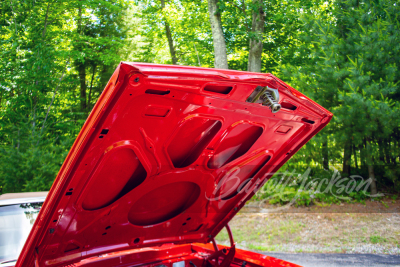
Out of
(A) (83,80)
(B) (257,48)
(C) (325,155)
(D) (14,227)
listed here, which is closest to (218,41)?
(B) (257,48)

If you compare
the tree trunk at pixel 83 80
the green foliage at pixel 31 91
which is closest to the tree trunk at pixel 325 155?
the green foliage at pixel 31 91

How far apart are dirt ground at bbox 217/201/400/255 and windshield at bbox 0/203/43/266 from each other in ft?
17.5

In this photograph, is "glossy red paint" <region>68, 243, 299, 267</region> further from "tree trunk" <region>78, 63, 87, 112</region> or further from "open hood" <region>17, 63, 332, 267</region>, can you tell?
"tree trunk" <region>78, 63, 87, 112</region>

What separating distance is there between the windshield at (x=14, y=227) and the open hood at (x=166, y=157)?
2.89 feet

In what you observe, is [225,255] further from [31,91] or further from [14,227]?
[31,91]

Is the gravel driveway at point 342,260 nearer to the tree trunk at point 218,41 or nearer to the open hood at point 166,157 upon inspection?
the open hood at point 166,157

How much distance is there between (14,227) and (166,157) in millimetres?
1757

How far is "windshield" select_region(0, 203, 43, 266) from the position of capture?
2504 mm

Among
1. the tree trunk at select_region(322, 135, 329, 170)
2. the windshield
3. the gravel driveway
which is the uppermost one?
the windshield

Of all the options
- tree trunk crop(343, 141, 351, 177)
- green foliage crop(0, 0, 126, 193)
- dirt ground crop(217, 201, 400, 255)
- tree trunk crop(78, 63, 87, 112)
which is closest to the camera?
dirt ground crop(217, 201, 400, 255)

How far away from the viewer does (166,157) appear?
1898 millimetres

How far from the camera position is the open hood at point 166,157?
1467mm

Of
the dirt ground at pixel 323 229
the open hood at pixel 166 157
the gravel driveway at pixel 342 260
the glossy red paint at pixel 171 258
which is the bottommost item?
the dirt ground at pixel 323 229

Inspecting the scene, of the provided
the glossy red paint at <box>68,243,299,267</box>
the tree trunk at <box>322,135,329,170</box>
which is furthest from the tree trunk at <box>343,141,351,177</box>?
the glossy red paint at <box>68,243,299,267</box>
